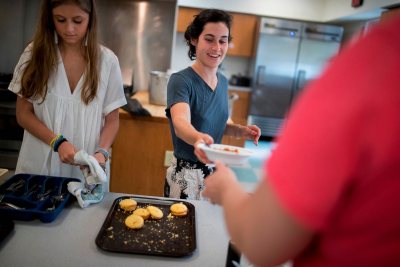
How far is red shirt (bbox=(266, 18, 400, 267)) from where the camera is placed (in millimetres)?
373

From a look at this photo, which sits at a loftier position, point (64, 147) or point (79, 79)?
point (79, 79)

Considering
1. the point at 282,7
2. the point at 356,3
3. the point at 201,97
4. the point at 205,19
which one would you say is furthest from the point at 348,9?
the point at 201,97

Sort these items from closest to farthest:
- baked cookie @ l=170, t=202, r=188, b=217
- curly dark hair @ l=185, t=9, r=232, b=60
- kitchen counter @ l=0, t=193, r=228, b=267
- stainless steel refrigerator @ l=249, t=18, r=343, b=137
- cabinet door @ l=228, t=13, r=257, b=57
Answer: kitchen counter @ l=0, t=193, r=228, b=267, baked cookie @ l=170, t=202, r=188, b=217, curly dark hair @ l=185, t=9, r=232, b=60, stainless steel refrigerator @ l=249, t=18, r=343, b=137, cabinet door @ l=228, t=13, r=257, b=57

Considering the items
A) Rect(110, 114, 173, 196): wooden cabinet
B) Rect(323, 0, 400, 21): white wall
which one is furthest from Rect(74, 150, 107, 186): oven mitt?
Rect(323, 0, 400, 21): white wall

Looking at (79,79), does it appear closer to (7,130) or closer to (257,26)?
(7,130)

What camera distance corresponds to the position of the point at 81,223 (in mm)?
1030

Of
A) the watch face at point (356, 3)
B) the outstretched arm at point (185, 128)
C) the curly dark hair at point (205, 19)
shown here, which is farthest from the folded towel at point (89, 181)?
the watch face at point (356, 3)

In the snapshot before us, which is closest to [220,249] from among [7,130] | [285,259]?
[285,259]

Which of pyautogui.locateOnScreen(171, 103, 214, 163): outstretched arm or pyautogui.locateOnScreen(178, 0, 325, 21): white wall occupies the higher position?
pyautogui.locateOnScreen(178, 0, 325, 21): white wall

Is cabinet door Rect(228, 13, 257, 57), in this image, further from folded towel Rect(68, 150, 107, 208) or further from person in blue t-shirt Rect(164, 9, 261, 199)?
folded towel Rect(68, 150, 107, 208)

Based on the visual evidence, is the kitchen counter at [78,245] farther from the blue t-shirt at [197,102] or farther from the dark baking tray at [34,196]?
the blue t-shirt at [197,102]

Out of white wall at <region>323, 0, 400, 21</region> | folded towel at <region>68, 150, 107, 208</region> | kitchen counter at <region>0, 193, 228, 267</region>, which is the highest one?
white wall at <region>323, 0, 400, 21</region>

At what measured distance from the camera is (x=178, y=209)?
1.11m

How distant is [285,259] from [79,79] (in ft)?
4.03
